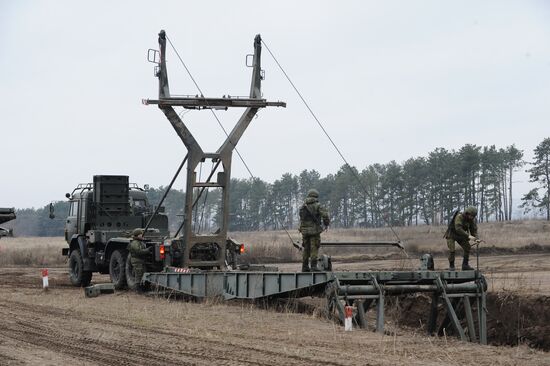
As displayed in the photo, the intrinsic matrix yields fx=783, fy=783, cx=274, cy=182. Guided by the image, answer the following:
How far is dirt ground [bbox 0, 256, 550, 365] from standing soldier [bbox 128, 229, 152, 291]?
2.55 metres

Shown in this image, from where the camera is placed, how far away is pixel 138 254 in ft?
61.2

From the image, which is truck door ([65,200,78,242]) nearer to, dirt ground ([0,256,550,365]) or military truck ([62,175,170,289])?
military truck ([62,175,170,289])

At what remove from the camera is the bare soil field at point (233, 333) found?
9.53 meters

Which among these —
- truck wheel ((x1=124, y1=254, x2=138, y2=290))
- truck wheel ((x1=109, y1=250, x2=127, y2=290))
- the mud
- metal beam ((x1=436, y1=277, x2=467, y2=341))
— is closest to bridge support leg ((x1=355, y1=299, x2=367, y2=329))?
metal beam ((x1=436, y1=277, x2=467, y2=341))

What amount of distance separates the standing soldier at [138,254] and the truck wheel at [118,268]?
90 centimetres

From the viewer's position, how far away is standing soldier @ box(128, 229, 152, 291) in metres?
18.6

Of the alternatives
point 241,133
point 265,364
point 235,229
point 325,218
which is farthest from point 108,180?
point 235,229

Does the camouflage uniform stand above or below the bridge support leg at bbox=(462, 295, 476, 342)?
above

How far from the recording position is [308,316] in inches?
539

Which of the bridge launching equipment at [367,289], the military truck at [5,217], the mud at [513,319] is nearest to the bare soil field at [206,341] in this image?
the bridge launching equipment at [367,289]

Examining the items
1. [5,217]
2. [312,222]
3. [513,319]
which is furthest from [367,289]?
[5,217]

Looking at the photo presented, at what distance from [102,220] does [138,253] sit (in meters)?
3.21

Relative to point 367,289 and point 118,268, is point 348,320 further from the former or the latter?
point 118,268

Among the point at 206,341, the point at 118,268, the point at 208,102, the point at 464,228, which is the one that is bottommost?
the point at 206,341
